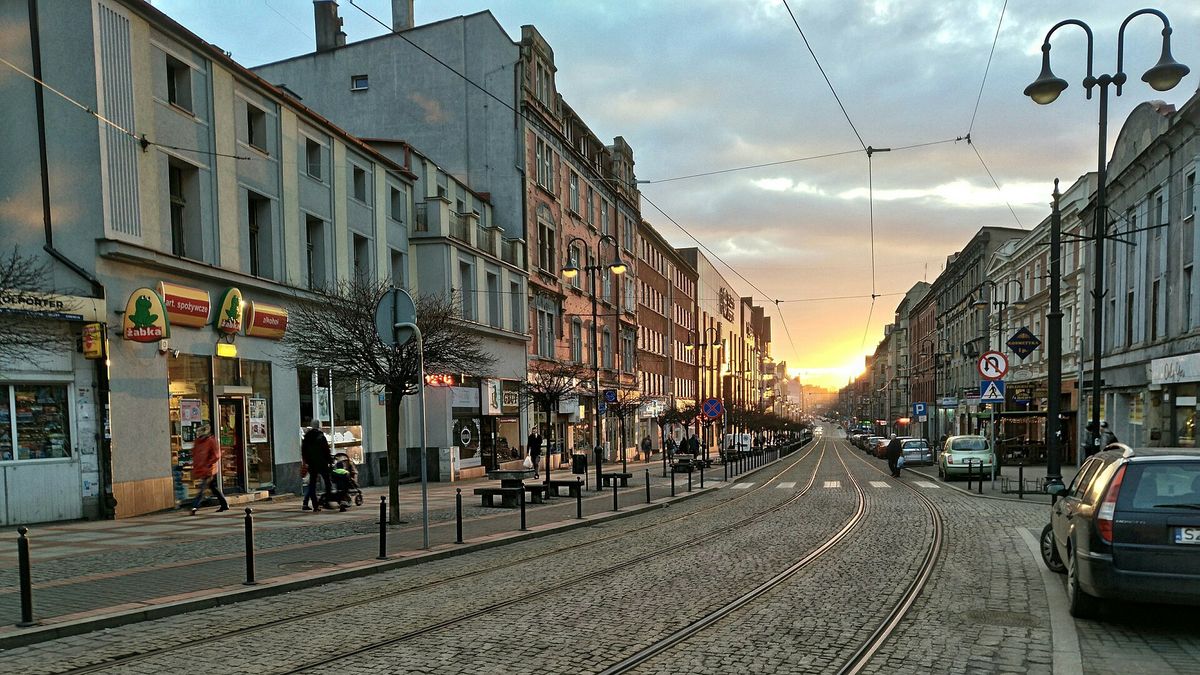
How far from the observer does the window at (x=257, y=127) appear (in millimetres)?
20344

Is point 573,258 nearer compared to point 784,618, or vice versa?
point 784,618

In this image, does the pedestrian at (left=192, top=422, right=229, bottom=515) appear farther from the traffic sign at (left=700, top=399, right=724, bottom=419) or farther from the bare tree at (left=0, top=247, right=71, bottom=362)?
the traffic sign at (left=700, top=399, right=724, bottom=419)

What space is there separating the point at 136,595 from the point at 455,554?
431 centimetres

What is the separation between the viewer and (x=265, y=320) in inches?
783

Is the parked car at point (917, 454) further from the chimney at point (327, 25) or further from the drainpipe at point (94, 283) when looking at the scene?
the drainpipe at point (94, 283)

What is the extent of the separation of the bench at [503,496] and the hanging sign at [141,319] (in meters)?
7.28

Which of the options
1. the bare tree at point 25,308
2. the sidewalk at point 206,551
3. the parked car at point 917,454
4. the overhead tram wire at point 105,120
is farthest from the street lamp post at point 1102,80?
the parked car at point 917,454

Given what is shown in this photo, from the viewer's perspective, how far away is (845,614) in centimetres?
760

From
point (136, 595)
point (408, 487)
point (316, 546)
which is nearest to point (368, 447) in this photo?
point (408, 487)

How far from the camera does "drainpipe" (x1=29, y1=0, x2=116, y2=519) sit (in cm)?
1488

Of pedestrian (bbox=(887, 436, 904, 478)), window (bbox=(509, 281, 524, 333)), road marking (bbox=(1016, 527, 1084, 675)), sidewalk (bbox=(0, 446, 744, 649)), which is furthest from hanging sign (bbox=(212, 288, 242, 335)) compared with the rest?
pedestrian (bbox=(887, 436, 904, 478))

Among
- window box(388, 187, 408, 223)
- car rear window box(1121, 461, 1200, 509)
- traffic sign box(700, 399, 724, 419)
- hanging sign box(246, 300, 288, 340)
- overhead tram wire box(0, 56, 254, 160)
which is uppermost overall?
window box(388, 187, 408, 223)

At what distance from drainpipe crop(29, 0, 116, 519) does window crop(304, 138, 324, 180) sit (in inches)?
311

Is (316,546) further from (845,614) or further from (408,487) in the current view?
(408,487)
